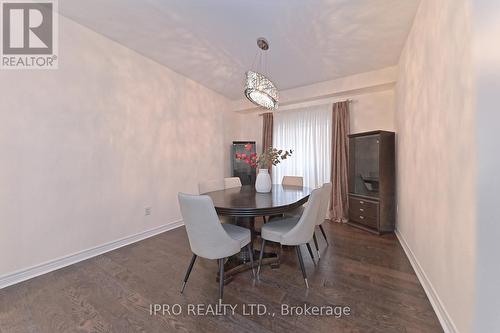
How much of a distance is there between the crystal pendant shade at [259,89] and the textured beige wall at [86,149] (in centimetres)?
170

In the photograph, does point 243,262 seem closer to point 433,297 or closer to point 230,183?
point 230,183

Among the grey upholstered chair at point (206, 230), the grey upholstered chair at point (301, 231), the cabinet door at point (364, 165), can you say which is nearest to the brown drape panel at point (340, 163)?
the cabinet door at point (364, 165)

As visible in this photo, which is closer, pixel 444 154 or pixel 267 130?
pixel 444 154

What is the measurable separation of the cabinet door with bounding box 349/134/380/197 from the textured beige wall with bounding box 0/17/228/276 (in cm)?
300

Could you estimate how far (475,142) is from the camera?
1.07 meters

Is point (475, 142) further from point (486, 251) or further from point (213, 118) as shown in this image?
point (213, 118)

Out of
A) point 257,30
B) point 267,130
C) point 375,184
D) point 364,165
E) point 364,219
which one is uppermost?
point 257,30

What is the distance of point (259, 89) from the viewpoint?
7.79 feet

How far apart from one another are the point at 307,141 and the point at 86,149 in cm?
361

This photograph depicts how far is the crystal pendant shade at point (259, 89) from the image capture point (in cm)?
238

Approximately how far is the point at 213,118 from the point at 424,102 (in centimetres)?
A: 349

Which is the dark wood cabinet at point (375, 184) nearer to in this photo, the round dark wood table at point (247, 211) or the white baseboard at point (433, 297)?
the white baseboard at point (433, 297)

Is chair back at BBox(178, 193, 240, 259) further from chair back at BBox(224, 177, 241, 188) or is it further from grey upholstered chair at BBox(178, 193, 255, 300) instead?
chair back at BBox(224, 177, 241, 188)

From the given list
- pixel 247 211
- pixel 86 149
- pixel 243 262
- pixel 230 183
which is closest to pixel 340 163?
pixel 230 183
